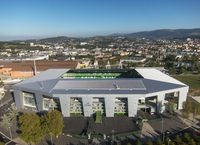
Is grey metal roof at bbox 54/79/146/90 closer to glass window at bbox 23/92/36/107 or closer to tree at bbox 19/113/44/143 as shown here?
glass window at bbox 23/92/36/107

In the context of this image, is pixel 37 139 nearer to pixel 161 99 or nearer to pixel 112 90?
pixel 112 90

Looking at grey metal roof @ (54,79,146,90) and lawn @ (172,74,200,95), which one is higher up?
grey metal roof @ (54,79,146,90)

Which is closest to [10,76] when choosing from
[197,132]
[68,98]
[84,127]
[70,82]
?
[70,82]

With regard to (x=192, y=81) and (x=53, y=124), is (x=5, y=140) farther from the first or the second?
(x=192, y=81)

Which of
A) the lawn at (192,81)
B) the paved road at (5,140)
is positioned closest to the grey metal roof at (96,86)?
the paved road at (5,140)

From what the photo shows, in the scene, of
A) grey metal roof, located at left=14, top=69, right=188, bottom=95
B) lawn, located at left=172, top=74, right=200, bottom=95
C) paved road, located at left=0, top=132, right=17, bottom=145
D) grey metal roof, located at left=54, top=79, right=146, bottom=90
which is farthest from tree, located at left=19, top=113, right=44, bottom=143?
lawn, located at left=172, top=74, right=200, bottom=95

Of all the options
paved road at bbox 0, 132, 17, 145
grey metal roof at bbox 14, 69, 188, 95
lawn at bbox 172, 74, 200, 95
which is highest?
grey metal roof at bbox 14, 69, 188, 95

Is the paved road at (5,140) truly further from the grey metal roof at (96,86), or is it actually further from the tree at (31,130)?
the grey metal roof at (96,86)

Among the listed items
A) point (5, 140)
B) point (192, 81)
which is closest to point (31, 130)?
point (5, 140)
